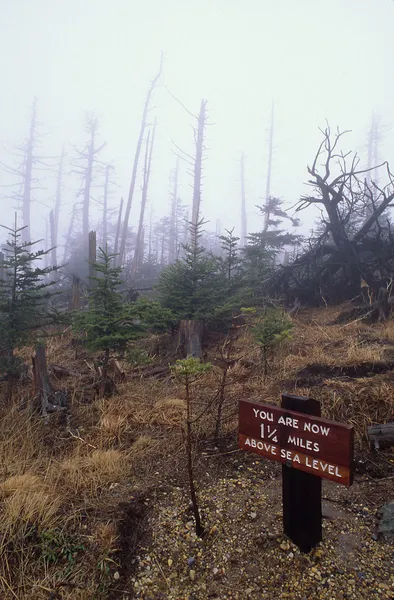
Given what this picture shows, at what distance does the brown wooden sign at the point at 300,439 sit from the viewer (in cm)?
219

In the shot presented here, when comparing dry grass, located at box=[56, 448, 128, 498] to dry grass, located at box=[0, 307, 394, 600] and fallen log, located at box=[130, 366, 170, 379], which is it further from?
fallen log, located at box=[130, 366, 170, 379]

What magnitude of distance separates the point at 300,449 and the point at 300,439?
0.25 ft

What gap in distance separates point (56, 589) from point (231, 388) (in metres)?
3.50

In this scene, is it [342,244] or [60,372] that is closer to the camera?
[60,372]

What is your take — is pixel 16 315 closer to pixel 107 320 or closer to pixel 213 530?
pixel 107 320

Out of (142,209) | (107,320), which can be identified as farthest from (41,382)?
(142,209)

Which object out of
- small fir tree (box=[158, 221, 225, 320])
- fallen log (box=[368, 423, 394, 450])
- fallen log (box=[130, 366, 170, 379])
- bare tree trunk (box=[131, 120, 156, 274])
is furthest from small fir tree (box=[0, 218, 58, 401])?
bare tree trunk (box=[131, 120, 156, 274])

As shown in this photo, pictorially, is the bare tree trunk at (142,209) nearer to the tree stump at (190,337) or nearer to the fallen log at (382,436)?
the tree stump at (190,337)

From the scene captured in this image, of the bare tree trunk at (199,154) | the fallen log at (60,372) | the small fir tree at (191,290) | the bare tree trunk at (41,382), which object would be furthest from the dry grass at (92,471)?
the bare tree trunk at (199,154)

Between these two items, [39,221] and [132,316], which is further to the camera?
[39,221]

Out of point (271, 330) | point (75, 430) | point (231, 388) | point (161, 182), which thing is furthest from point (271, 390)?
point (161, 182)

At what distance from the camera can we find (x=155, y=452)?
3949mm

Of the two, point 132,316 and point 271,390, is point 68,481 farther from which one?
point 271,390

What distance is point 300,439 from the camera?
2408 mm
